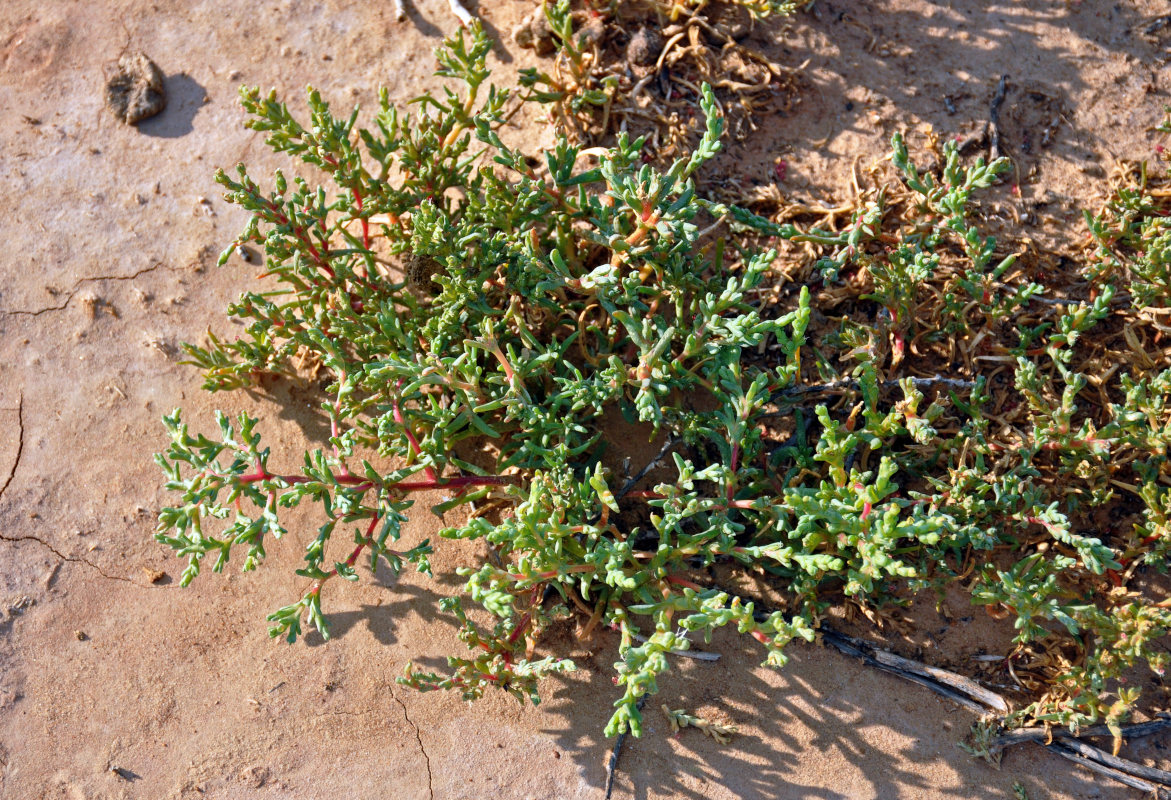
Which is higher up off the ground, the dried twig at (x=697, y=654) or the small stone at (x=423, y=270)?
the small stone at (x=423, y=270)

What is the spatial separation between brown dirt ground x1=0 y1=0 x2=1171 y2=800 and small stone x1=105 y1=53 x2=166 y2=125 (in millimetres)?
Answer: 59

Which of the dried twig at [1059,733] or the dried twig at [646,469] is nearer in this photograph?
the dried twig at [1059,733]

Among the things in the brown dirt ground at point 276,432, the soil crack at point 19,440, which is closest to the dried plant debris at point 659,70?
the brown dirt ground at point 276,432

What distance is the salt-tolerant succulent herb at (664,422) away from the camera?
105 inches

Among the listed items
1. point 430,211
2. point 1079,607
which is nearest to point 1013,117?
point 1079,607

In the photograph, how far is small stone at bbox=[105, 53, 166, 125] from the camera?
3852mm

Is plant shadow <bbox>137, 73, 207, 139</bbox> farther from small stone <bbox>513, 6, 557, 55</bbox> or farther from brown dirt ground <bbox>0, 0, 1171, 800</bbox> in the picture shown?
small stone <bbox>513, 6, 557, 55</bbox>

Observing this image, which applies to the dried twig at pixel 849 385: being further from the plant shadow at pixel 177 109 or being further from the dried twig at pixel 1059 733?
the plant shadow at pixel 177 109

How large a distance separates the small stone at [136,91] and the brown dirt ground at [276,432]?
59 millimetres

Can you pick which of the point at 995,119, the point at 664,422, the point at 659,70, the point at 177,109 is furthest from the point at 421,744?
the point at 995,119

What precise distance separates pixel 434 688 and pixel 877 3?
348 cm

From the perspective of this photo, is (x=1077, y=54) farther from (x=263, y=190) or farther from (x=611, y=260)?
(x=263, y=190)

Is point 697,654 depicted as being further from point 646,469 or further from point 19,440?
point 19,440

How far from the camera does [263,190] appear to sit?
3691 millimetres
